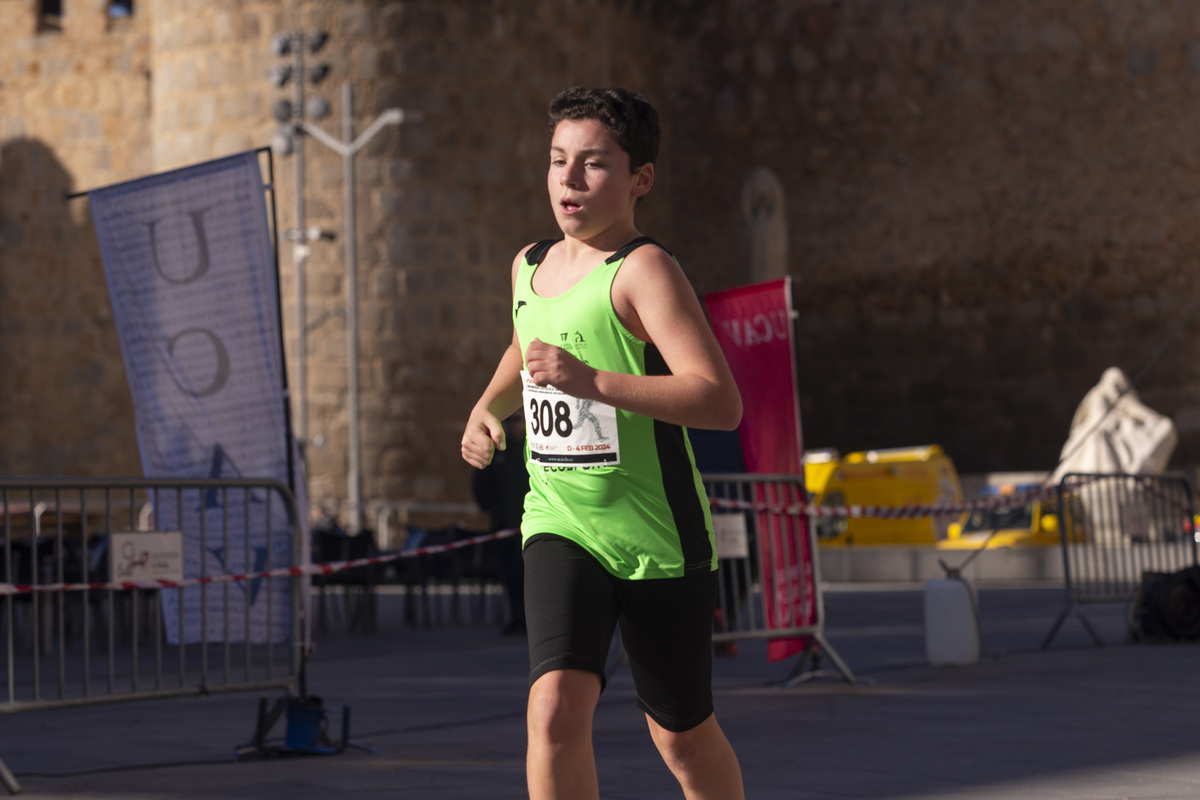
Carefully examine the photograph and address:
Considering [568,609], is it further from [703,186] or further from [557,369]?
[703,186]

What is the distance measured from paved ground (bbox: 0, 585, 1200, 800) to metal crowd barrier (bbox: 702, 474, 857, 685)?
231 mm

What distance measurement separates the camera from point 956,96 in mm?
26578

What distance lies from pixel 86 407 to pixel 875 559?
14.9 metres

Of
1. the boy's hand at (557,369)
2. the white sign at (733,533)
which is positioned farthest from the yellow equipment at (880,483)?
the boy's hand at (557,369)

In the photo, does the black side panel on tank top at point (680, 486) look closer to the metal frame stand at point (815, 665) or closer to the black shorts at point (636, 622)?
the black shorts at point (636, 622)

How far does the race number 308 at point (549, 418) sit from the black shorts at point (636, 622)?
0.20 m

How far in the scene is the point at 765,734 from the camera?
6.59 meters

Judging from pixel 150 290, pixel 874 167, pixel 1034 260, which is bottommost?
pixel 150 290

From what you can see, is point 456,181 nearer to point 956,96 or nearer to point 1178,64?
point 956,96

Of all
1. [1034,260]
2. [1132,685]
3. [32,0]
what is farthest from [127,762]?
[32,0]

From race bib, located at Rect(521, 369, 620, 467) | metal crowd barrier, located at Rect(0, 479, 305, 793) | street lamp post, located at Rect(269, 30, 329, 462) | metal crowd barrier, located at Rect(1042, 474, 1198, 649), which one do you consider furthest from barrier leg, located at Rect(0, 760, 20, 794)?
street lamp post, located at Rect(269, 30, 329, 462)

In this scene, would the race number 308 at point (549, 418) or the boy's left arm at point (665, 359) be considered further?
the race number 308 at point (549, 418)

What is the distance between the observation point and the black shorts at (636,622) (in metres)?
3.40

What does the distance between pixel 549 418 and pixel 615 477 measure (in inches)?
6.9
